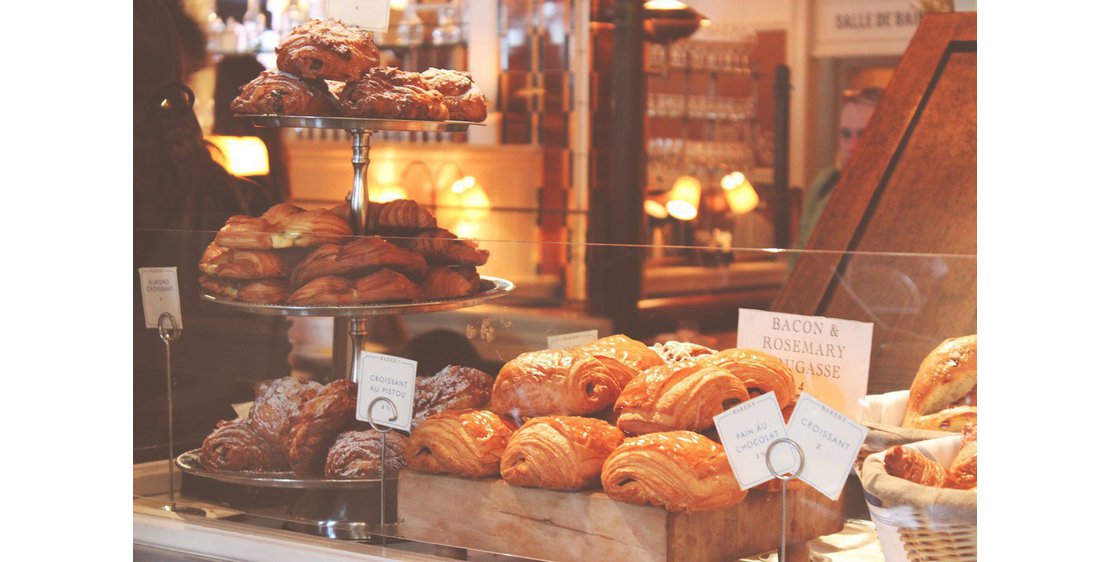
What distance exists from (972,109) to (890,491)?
1.40 meters

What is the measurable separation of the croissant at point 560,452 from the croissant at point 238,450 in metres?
0.40

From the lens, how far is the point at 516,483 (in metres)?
1.28

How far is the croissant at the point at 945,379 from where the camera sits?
116 cm

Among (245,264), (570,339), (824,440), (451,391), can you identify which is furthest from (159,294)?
(824,440)

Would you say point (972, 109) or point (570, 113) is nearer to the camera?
point (972, 109)

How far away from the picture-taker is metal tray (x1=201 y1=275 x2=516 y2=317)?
57.9 inches

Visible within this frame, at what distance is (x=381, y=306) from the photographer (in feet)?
5.03

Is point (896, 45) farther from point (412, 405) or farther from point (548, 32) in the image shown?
point (412, 405)

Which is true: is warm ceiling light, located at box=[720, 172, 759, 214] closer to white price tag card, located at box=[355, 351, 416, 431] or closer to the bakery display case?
the bakery display case

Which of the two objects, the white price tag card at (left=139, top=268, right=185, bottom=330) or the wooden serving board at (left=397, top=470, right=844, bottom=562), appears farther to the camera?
the white price tag card at (left=139, top=268, right=185, bottom=330)

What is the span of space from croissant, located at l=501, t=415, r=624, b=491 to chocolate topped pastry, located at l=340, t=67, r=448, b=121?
56 centimetres

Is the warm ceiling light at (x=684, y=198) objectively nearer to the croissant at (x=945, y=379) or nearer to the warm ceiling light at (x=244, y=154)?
the warm ceiling light at (x=244, y=154)

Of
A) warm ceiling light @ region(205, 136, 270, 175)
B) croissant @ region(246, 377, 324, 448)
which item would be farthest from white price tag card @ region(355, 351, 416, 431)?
warm ceiling light @ region(205, 136, 270, 175)
